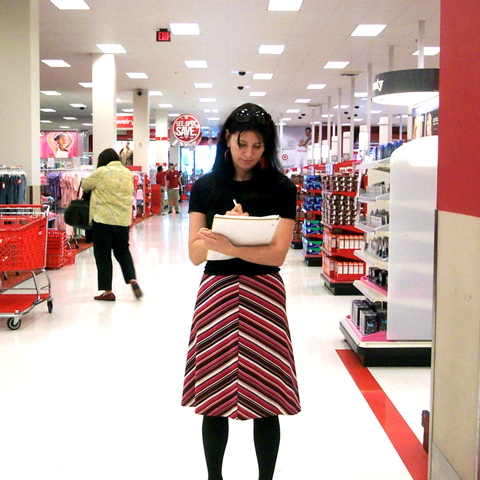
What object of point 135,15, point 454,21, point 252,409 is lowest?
point 252,409

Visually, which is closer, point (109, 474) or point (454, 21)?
point (454, 21)

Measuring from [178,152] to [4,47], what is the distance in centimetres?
2865

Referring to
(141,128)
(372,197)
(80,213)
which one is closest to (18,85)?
(80,213)

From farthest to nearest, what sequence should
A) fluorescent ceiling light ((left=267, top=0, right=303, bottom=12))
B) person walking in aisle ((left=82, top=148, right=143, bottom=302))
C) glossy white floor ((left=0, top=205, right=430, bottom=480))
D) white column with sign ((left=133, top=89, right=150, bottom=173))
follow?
1. white column with sign ((left=133, top=89, right=150, bottom=173))
2. fluorescent ceiling light ((left=267, top=0, right=303, bottom=12))
3. person walking in aisle ((left=82, top=148, right=143, bottom=302))
4. glossy white floor ((left=0, top=205, right=430, bottom=480))

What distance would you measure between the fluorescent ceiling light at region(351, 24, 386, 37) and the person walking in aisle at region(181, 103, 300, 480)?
32.2ft

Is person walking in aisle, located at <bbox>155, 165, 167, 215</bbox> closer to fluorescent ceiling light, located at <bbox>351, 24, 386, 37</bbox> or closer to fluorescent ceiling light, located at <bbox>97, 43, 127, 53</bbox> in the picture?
fluorescent ceiling light, located at <bbox>97, 43, 127, 53</bbox>

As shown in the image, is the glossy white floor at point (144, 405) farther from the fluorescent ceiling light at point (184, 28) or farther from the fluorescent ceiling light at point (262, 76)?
the fluorescent ceiling light at point (262, 76)

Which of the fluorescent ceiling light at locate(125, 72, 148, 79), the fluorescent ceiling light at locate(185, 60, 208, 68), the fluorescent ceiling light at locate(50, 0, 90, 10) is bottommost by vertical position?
the fluorescent ceiling light at locate(50, 0, 90, 10)

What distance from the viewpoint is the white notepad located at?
6.84 feet

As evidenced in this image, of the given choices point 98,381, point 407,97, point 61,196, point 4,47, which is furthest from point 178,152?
point 98,381

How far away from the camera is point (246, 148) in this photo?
226 cm

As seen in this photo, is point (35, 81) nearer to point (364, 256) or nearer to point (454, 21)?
point (364, 256)

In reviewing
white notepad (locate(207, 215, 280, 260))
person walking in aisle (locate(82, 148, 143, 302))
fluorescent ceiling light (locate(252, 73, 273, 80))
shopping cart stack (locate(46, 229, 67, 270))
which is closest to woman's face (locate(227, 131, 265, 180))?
white notepad (locate(207, 215, 280, 260))

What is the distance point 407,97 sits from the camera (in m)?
6.47
